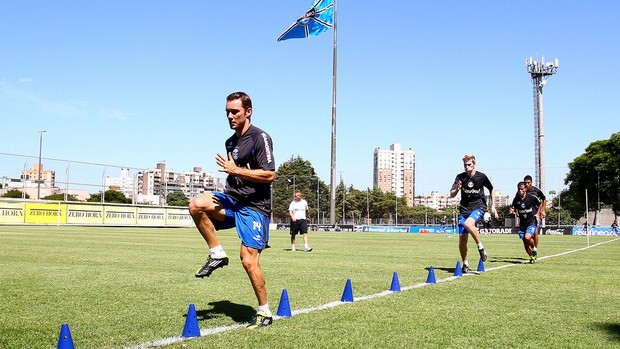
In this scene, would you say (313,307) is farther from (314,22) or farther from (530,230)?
(314,22)

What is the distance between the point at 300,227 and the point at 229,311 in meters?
13.4

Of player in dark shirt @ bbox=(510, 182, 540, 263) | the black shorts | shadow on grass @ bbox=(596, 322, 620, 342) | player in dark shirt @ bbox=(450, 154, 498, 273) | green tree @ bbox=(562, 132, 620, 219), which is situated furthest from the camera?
green tree @ bbox=(562, 132, 620, 219)

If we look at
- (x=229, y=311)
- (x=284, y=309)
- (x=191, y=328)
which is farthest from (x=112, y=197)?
(x=191, y=328)

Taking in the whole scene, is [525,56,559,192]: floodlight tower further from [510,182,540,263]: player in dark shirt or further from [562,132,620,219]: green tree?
[510,182,540,263]: player in dark shirt

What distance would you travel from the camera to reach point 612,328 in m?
5.49

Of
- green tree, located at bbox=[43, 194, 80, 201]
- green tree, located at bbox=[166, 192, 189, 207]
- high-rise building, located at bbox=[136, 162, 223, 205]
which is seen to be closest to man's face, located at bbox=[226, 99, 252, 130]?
green tree, located at bbox=[43, 194, 80, 201]

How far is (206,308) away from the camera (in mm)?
6352

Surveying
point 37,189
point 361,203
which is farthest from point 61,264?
point 361,203

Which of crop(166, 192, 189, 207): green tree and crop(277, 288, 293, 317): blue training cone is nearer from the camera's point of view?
crop(277, 288, 293, 317): blue training cone

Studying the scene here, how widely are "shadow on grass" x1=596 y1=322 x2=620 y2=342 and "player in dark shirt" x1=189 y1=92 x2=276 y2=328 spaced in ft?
10.2

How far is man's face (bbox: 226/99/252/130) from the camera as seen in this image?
5.63 metres

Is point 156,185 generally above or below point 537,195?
above

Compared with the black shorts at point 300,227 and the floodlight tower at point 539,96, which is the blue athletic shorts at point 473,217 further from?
the floodlight tower at point 539,96

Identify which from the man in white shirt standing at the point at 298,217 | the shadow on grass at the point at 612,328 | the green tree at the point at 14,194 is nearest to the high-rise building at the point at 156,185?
the green tree at the point at 14,194
